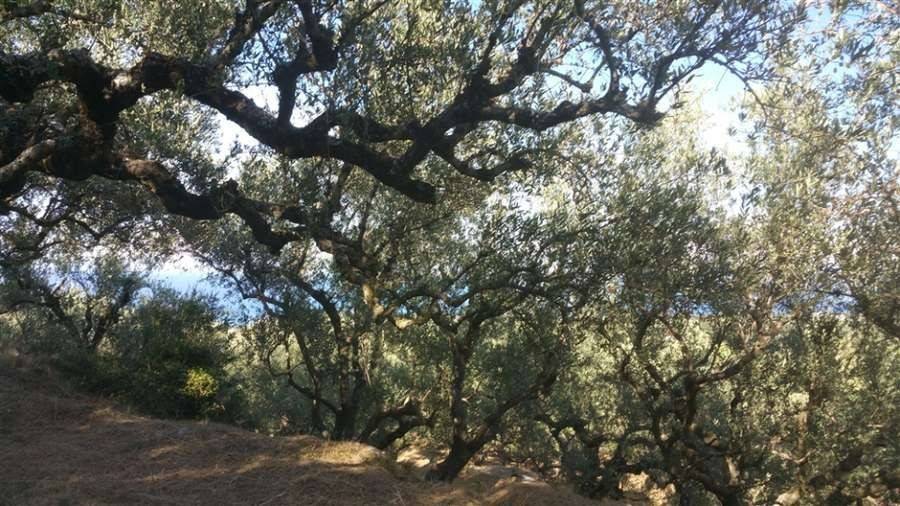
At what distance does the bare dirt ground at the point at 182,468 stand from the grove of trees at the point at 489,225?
135 centimetres

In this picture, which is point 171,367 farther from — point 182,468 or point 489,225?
point 489,225

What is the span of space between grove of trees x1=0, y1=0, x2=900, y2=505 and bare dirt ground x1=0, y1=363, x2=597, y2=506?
1354mm

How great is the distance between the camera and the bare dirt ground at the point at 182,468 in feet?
25.6

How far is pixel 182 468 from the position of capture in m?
8.61

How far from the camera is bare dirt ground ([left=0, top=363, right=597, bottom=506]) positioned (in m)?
7.79

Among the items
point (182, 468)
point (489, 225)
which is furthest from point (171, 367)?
point (489, 225)

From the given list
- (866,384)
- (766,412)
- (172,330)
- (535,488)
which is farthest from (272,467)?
(866,384)

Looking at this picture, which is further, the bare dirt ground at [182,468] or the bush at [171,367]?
the bush at [171,367]

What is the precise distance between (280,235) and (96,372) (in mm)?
5663

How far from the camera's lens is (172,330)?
13453 millimetres

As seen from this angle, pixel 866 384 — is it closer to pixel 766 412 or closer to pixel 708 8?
pixel 766 412

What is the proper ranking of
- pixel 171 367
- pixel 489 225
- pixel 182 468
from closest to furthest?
pixel 182 468, pixel 489 225, pixel 171 367

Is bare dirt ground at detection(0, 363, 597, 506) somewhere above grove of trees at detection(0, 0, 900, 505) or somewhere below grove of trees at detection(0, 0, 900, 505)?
below

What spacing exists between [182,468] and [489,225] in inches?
196
